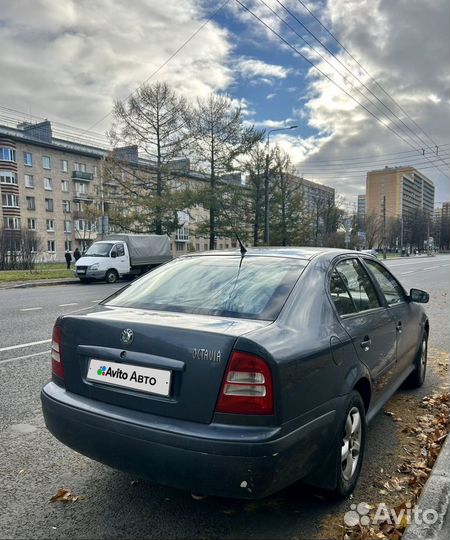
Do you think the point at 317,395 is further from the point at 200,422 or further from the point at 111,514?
the point at 111,514

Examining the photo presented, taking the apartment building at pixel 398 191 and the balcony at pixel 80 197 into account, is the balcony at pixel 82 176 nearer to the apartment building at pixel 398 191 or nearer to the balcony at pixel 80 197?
the balcony at pixel 80 197

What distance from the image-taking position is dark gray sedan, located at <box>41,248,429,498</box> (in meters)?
2.07

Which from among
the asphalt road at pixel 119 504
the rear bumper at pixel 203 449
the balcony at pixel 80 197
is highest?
the balcony at pixel 80 197

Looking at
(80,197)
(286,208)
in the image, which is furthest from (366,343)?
(80,197)

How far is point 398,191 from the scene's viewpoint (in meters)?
69.4

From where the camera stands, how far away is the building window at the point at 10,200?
50.3 m

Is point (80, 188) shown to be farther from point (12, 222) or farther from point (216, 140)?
point (216, 140)

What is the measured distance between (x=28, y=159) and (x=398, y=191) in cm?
5432

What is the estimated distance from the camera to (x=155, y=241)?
23.7 m

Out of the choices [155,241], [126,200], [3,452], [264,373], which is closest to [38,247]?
[126,200]

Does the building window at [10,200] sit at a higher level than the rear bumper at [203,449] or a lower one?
higher

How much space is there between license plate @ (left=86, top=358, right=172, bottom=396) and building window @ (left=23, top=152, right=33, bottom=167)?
5709 centimetres

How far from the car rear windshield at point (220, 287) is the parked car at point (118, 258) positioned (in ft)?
55.6

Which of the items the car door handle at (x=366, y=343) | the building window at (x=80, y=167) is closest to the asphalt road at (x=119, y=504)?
the car door handle at (x=366, y=343)
